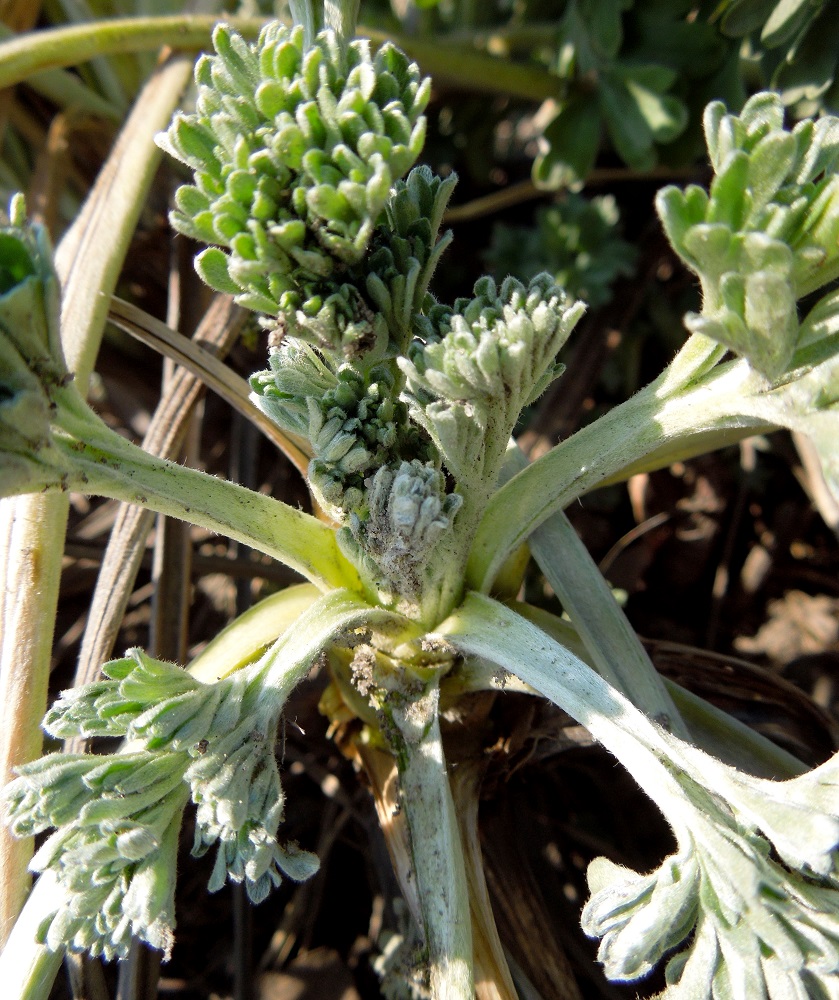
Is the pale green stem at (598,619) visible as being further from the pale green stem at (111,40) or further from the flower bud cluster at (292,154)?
the pale green stem at (111,40)

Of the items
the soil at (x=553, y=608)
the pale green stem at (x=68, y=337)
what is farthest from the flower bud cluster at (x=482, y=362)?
the pale green stem at (x=68, y=337)

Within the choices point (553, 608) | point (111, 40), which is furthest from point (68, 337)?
point (553, 608)

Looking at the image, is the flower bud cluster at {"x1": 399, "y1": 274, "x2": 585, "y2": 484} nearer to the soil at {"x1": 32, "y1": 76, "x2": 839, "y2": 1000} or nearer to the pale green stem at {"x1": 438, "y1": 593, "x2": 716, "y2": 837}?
the pale green stem at {"x1": 438, "y1": 593, "x2": 716, "y2": 837}

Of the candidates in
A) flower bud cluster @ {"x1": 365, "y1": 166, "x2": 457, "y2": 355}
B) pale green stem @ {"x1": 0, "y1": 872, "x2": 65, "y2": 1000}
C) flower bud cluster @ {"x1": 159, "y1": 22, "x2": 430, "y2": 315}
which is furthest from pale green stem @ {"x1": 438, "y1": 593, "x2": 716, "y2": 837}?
pale green stem @ {"x1": 0, "y1": 872, "x2": 65, "y2": 1000}

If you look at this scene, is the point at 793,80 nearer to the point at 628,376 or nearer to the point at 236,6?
the point at 628,376

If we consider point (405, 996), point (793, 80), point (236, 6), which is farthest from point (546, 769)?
point (236, 6)

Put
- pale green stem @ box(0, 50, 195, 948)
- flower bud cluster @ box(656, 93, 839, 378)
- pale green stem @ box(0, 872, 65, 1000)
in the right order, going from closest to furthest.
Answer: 1. flower bud cluster @ box(656, 93, 839, 378)
2. pale green stem @ box(0, 872, 65, 1000)
3. pale green stem @ box(0, 50, 195, 948)
